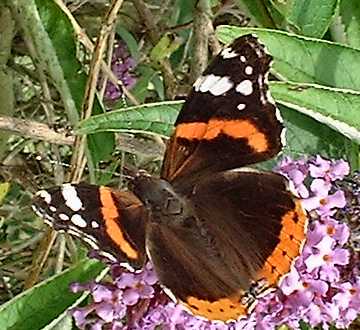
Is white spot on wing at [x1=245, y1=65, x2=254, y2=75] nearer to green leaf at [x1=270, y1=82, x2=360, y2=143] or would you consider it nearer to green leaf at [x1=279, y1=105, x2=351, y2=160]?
green leaf at [x1=270, y1=82, x2=360, y2=143]

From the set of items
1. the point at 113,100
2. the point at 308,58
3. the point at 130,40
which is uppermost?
the point at 308,58

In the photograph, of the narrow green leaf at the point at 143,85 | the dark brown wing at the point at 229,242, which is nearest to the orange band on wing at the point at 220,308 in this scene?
the dark brown wing at the point at 229,242

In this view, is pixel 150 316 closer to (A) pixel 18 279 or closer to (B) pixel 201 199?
Result: (B) pixel 201 199

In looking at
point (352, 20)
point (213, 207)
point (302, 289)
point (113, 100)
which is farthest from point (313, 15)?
point (113, 100)

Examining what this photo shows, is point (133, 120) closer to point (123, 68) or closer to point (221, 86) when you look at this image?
point (221, 86)

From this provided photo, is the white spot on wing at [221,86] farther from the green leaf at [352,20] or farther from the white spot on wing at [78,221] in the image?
the green leaf at [352,20]

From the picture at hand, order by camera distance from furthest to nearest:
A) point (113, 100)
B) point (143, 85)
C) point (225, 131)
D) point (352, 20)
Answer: point (113, 100) → point (143, 85) → point (352, 20) → point (225, 131)

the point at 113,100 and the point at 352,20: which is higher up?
the point at 352,20
